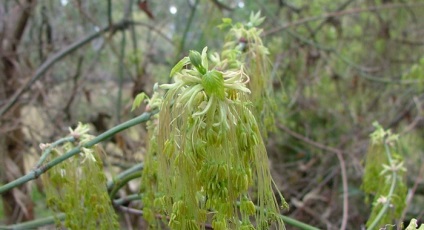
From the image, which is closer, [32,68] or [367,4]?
[32,68]

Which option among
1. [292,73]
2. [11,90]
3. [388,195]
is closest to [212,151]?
[388,195]

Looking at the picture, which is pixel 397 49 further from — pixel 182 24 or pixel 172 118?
pixel 172 118

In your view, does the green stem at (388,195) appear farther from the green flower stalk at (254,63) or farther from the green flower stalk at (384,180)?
the green flower stalk at (254,63)

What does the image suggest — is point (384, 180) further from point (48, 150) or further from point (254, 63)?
point (48, 150)

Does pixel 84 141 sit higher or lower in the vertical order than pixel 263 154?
higher

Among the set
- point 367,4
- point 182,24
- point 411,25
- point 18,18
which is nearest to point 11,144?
point 18,18

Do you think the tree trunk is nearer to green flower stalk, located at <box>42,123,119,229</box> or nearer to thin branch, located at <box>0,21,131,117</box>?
thin branch, located at <box>0,21,131,117</box>

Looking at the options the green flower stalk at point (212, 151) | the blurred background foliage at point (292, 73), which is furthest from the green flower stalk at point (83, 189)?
the blurred background foliage at point (292, 73)

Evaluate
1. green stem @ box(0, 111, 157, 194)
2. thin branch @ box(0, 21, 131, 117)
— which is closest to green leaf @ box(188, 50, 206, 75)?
green stem @ box(0, 111, 157, 194)
